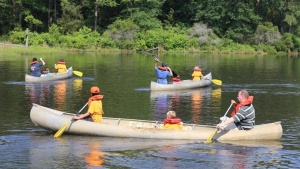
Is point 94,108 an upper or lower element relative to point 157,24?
lower

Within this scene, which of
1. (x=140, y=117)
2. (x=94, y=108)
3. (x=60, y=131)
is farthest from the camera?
(x=140, y=117)

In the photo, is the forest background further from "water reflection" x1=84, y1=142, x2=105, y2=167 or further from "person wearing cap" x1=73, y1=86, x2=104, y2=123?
"water reflection" x1=84, y1=142, x2=105, y2=167

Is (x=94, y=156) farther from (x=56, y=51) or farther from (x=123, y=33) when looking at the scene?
(x=123, y=33)

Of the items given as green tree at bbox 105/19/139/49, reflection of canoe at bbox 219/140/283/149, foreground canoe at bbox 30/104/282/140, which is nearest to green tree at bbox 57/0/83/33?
green tree at bbox 105/19/139/49

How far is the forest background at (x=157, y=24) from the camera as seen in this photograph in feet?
247

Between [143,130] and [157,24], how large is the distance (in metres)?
62.7

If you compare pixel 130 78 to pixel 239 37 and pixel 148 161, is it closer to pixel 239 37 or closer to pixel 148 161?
pixel 148 161

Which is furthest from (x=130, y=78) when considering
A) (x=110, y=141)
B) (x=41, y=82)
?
(x=110, y=141)

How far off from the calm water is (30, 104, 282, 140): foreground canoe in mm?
218

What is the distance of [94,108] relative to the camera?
1852 centimetres

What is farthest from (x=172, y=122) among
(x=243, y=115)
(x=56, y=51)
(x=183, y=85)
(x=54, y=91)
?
(x=56, y=51)

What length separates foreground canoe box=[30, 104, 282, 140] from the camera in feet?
59.1

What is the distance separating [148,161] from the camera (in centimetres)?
1573

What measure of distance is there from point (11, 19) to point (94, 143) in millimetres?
63095
